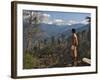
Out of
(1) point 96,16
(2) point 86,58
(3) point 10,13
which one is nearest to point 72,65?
(2) point 86,58

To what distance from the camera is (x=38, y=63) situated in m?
2.13

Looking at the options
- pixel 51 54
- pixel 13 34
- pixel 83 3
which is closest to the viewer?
pixel 13 34

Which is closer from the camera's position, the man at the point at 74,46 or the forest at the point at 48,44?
the forest at the point at 48,44

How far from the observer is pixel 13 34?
2.02 m

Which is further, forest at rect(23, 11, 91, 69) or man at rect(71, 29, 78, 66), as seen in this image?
man at rect(71, 29, 78, 66)

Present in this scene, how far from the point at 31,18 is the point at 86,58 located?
668 millimetres

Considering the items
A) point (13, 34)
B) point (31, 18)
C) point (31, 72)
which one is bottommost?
point (31, 72)

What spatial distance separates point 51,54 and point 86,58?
0.37 metres

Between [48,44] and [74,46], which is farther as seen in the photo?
[74,46]

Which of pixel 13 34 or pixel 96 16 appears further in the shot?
pixel 96 16

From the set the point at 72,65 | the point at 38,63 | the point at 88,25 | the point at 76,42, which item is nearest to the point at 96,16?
the point at 88,25

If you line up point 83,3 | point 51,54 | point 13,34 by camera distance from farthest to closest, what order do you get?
1. point 83,3
2. point 51,54
3. point 13,34

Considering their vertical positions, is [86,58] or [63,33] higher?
[63,33]

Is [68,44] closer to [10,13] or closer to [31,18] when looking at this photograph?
[31,18]
